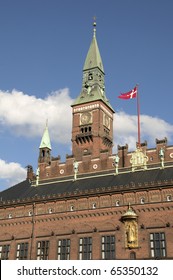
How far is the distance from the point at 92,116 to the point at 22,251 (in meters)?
27.7

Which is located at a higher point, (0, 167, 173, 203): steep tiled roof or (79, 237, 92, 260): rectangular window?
(0, 167, 173, 203): steep tiled roof

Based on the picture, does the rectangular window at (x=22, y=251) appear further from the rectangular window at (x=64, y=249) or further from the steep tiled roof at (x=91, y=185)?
the steep tiled roof at (x=91, y=185)

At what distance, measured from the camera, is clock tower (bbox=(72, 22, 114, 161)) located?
62.6 m

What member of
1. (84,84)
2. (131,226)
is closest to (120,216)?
(131,226)

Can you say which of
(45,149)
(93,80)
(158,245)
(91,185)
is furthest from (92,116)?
(158,245)

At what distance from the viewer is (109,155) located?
53.6 meters

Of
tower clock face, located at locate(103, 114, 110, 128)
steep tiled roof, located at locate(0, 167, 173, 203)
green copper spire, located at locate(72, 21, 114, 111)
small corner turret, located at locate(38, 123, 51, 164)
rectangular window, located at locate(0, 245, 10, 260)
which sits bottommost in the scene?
rectangular window, located at locate(0, 245, 10, 260)

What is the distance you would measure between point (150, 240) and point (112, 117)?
34.5 meters

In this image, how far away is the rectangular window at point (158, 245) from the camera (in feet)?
127

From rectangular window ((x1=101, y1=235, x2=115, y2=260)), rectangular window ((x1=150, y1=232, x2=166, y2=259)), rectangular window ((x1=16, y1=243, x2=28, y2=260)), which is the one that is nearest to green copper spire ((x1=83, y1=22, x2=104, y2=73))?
rectangular window ((x1=16, y1=243, x2=28, y2=260))

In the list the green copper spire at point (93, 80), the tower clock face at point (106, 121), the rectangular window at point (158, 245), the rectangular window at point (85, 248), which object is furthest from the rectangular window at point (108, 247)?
the green copper spire at point (93, 80)

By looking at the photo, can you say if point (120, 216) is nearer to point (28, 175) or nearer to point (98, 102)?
point (28, 175)

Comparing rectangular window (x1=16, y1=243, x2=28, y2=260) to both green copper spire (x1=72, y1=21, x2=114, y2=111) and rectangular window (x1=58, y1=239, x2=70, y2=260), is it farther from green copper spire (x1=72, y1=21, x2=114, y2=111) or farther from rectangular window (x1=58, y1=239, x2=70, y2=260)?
green copper spire (x1=72, y1=21, x2=114, y2=111)

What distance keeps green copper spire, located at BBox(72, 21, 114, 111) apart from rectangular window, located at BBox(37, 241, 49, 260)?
96.5 ft
